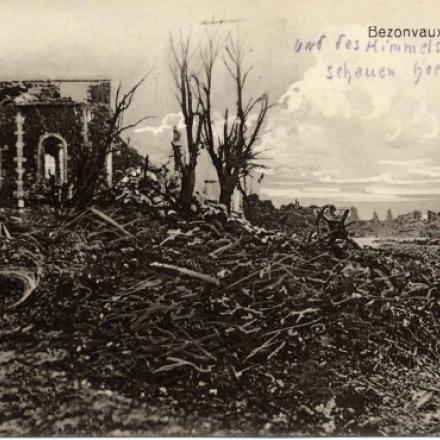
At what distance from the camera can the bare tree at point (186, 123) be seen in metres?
4.22

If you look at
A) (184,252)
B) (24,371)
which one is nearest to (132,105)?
(184,252)

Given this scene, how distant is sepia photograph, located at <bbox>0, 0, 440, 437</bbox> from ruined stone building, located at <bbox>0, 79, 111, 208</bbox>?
17mm

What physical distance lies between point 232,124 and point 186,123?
1.32ft

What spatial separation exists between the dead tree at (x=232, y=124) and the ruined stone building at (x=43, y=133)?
0.87 m

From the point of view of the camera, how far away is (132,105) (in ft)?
14.1

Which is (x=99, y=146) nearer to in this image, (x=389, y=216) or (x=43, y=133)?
(x=43, y=133)

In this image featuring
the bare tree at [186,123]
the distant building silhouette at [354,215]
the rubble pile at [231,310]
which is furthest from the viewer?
the distant building silhouette at [354,215]

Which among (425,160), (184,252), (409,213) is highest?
(425,160)

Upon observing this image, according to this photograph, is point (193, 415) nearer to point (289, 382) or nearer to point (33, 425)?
point (289, 382)

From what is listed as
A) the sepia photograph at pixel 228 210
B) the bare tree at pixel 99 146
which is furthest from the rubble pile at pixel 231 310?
the bare tree at pixel 99 146

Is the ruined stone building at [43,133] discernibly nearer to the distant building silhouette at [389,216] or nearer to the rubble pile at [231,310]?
the rubble pile at [231,310]

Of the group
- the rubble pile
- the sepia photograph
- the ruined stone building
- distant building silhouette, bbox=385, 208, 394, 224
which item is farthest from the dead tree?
distant building silhouette, bbox=385, 208, 394, 224

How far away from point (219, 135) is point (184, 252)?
1.08 meters

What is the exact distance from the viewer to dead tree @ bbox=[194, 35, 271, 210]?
13.9 feet
